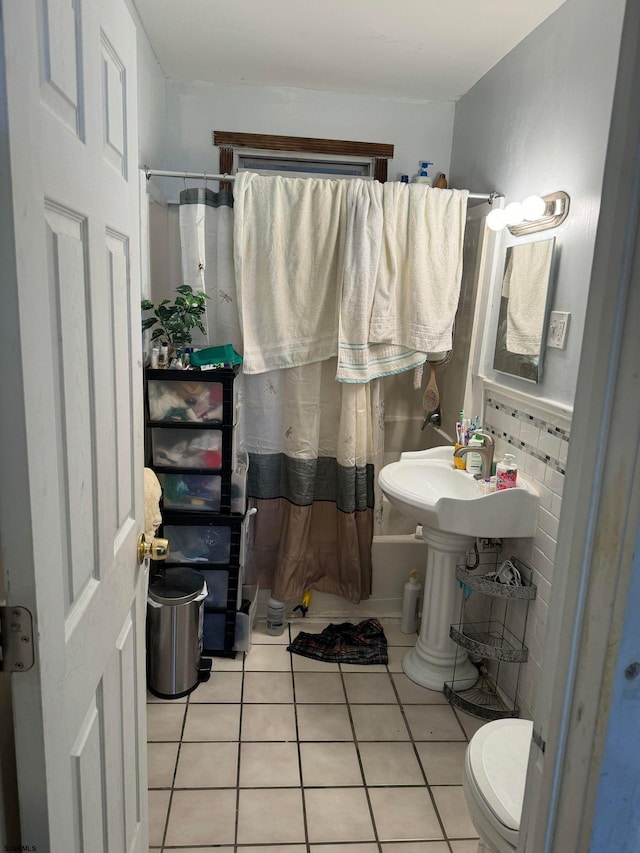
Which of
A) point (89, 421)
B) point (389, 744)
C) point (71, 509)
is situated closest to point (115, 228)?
point (89, 421)

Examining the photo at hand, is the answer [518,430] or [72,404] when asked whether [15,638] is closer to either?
[72,404]

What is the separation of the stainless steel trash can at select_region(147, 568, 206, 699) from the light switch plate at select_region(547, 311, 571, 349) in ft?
5.17

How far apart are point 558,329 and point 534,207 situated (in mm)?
444

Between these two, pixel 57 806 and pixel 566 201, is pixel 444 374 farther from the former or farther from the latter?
pixel 57 806

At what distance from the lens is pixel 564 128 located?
6.83ft

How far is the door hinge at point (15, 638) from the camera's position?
0.76 metres

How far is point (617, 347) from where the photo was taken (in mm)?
620

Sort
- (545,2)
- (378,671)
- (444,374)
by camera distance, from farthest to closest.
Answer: (444,374) < (378,671) < (545,2)

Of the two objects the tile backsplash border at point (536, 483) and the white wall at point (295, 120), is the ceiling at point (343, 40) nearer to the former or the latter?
the white wall at point (295, 120)

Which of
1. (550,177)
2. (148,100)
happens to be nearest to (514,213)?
(550,177)

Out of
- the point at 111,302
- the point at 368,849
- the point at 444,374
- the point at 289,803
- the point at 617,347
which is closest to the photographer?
the point at 617,347

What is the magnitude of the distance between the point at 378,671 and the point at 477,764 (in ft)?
3.90

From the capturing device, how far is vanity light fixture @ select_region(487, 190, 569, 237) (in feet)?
6.85

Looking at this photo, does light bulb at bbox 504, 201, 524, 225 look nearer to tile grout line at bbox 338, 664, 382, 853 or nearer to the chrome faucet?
the chrome faucet
